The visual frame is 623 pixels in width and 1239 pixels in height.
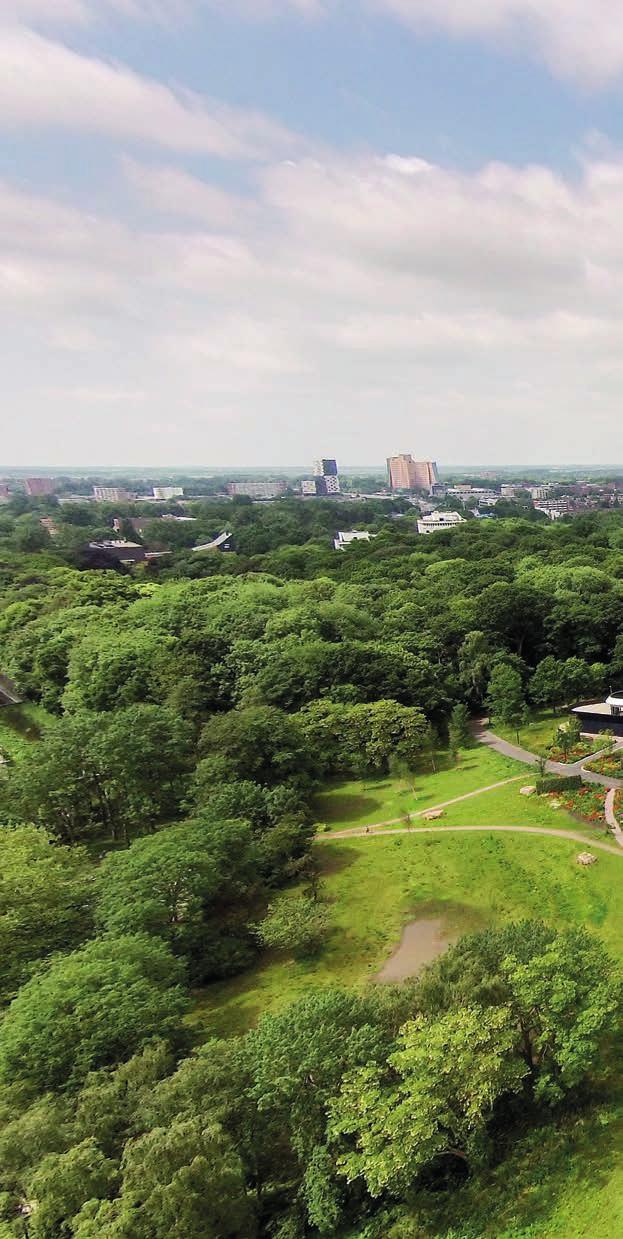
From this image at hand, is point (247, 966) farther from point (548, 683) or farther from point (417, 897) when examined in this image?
point (548, 683)

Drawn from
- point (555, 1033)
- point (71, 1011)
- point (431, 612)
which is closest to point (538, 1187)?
point (555, 1033)

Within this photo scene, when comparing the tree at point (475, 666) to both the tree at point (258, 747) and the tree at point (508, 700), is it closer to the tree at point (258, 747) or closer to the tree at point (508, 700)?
the tree at point (508, 700)

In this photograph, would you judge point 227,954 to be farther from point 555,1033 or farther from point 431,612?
point 431,612

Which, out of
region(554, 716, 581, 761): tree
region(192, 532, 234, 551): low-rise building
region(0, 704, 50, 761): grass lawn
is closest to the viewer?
region(554, 716, 581, 761): tree

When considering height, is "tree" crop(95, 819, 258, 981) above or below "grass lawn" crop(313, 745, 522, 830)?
above

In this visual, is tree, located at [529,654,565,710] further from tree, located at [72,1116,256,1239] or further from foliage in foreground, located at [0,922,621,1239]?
tree, located at [72,1116,256,1239]

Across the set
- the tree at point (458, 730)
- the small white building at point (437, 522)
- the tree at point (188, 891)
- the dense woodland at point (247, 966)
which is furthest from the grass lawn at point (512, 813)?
the small white building at point (437, 522)

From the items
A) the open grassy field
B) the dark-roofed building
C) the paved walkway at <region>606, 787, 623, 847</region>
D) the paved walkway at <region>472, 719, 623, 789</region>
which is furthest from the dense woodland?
the paved walkway at <region>606, 787, 623, 847</region>
